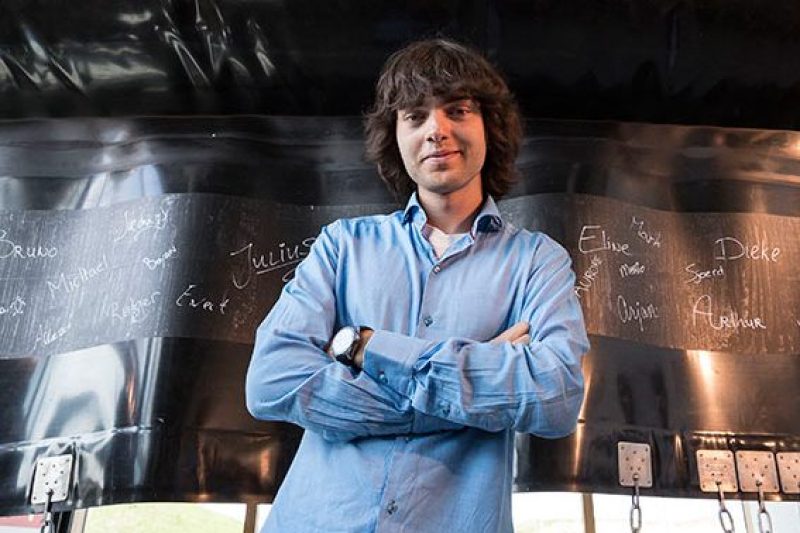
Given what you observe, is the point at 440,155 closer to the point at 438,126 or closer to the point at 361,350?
the point at 438,126

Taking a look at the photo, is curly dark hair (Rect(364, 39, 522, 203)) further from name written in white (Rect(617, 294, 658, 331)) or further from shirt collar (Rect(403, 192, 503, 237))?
name written in white (Rect(617, 294, 658, 331))

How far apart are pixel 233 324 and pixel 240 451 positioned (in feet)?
0.96

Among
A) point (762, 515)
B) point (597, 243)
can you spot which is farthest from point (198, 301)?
point (762, 515)

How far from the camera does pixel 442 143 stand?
3.61 feet

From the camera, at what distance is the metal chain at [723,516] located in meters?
1.43

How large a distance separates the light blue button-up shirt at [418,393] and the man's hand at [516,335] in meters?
0.01

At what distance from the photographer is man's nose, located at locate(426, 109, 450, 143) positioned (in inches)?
43.4

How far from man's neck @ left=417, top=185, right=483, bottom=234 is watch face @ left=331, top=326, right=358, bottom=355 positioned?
31 centimetres

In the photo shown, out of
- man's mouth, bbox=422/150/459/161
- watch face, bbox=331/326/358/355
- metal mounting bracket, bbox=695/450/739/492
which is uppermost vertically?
man's mouth, bbox=422/150/459/161

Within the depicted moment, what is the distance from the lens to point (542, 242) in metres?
1.14

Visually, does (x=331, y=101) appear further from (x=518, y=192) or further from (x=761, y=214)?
(x=761, y=214)

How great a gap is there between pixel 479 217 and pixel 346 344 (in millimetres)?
355

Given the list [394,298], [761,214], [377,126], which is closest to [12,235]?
[377,126]

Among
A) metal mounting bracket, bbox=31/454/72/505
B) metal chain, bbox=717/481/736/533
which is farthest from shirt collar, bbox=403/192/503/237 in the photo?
metal mounting bracket, bbox=31/454/72/505
